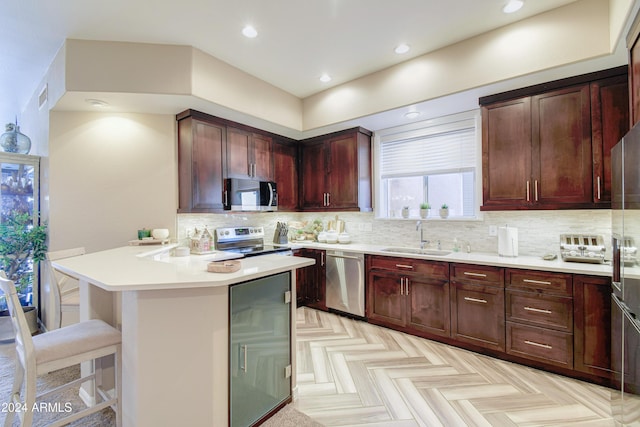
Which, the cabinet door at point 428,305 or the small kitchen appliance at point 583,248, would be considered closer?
the small kitchen appliance at point 583,248

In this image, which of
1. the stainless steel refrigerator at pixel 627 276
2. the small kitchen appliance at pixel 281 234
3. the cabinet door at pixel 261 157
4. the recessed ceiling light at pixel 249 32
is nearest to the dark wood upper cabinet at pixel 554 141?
the stainless steel refrigerator at pixel 627 276

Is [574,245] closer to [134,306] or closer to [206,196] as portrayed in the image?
[134,306]

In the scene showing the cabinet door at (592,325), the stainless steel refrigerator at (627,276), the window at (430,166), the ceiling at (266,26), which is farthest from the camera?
the window at (430,166)

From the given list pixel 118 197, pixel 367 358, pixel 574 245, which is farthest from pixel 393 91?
pixel 118 197

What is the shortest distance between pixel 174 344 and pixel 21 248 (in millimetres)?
2924

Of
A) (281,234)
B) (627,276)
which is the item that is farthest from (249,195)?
(627,276)

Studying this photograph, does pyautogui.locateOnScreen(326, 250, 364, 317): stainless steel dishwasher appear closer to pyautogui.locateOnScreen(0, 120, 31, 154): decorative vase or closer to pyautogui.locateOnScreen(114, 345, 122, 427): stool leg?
pyautogui.locateOnScreen(114, 345, 122, 427): stool leg

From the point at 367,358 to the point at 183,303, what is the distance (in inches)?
74.4

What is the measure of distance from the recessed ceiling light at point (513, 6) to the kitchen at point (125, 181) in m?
0.57

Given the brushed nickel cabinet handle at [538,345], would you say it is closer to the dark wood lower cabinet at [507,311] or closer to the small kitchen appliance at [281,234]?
the dark wood lower cabinet at [507,311]

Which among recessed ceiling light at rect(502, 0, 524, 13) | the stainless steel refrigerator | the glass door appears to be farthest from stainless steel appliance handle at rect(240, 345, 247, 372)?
recessed ceiling light at rect(502, 0, 524, 13)

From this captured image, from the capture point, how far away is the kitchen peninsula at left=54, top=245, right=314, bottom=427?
58.9 inches

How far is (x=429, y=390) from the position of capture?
2219 millimetres

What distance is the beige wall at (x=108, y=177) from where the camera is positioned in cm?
305
